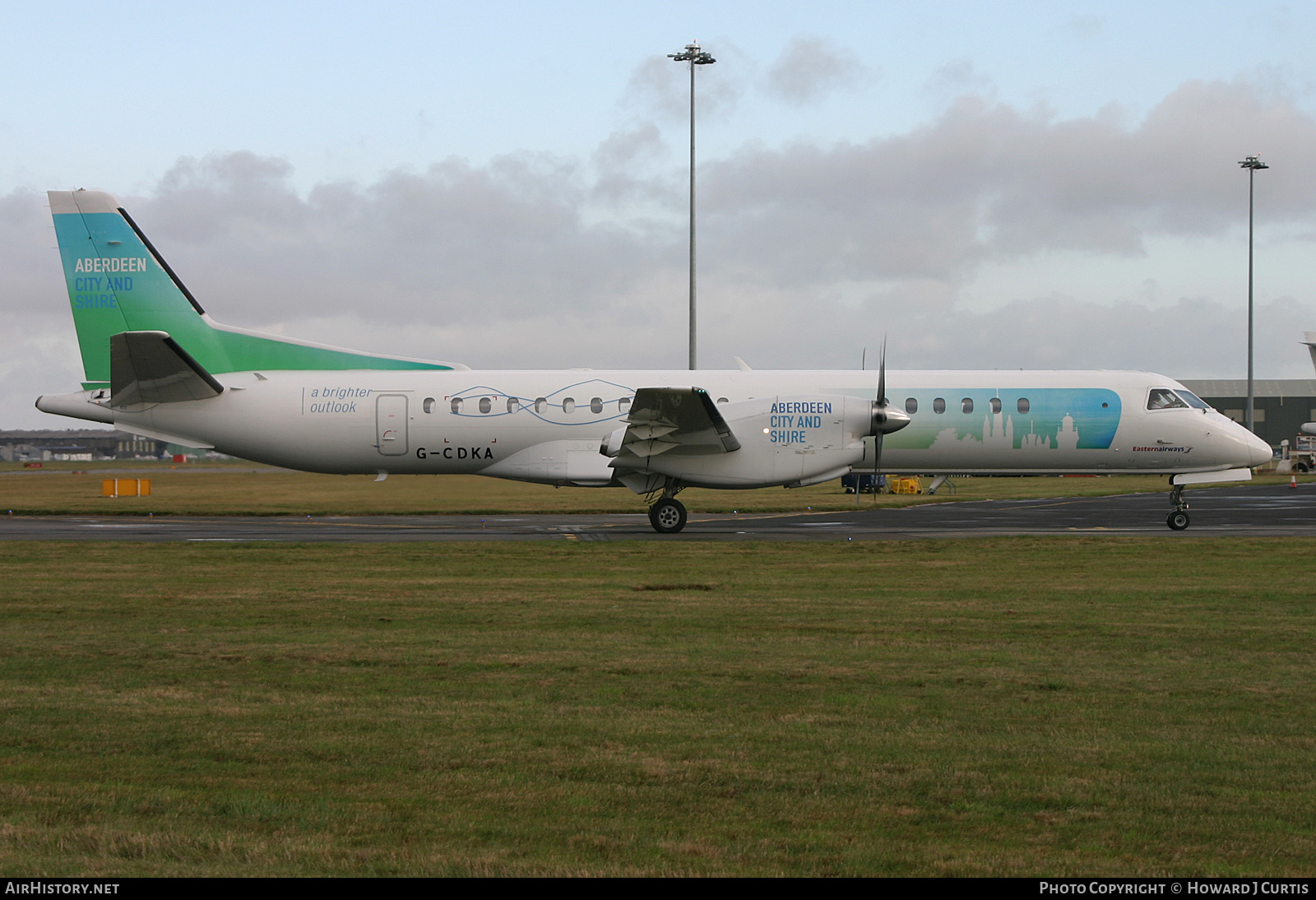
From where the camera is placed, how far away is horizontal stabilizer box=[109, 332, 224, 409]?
2370 cm

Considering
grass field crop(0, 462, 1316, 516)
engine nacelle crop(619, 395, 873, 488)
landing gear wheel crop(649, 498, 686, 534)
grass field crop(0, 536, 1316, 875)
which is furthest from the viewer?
grass field crop(0, 462, 1316, 516)

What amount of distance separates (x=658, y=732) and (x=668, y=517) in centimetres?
1827

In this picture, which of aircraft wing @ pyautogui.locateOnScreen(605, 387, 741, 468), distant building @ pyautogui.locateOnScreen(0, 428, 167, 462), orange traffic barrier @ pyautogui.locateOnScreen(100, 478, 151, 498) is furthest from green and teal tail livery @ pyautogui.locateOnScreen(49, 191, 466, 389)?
distant building @ pyautogui.locateOnScreen(0, 428, 167, 462)

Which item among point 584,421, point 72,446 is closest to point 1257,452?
point 584,421

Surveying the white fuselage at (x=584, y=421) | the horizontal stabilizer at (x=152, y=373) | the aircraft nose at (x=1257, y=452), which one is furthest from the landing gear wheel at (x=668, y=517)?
the aircraft nose at (x=1257, y=452)

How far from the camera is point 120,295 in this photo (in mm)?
26500

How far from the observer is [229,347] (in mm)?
27312

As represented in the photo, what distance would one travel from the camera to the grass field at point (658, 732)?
16.2ft

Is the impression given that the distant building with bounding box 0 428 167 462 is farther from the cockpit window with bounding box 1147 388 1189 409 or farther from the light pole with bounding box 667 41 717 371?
the cockpit window with bounding box 1147 388 1189 409

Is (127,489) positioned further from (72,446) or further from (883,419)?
(72,446)

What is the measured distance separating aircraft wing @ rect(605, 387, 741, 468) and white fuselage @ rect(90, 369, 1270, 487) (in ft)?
3.38
